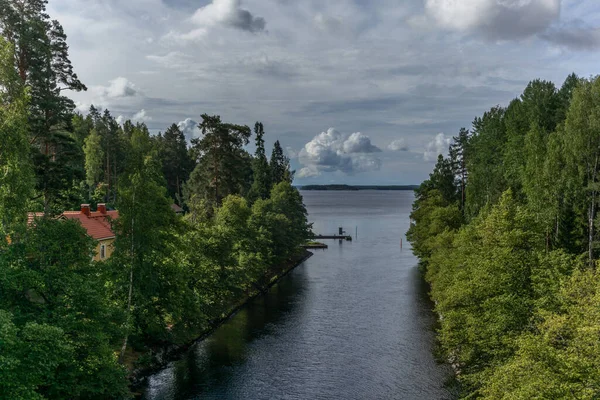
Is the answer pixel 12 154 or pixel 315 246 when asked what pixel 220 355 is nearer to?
pixel 12 154

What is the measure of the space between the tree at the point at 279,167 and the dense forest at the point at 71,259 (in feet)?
222

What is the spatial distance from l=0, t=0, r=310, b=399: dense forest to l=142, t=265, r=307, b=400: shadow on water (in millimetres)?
2236

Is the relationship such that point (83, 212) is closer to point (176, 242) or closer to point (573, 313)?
point (176, 242)

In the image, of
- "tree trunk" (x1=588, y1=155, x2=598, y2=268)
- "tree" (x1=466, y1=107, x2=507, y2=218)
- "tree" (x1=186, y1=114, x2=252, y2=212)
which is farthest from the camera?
"tree" (x1=186, y1=114, x2=252, y2=212)

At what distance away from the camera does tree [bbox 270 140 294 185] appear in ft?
409

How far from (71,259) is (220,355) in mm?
18838

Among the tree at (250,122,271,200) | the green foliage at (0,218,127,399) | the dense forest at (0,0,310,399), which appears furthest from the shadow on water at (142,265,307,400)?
the tree at (250,122,271,200)

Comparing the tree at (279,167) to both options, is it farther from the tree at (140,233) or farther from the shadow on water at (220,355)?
the tree at (140,233)

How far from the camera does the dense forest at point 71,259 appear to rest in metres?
22.0

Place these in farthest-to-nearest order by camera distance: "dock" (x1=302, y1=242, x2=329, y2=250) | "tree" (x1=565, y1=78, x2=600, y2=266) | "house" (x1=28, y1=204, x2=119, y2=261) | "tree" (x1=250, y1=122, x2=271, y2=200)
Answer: "dock" (x1=302, y1=242, x2=329, y2=250), "tree" (x1=250, y1=122, x2=271, y2=200), "house" (x1=28, y1=204, x2=119, y2=261), "tree" (x1=565, y1=78, x2=600, y2=266)

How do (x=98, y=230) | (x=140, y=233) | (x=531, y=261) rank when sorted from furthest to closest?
(x=98, y=230)
(x=140, y=233)
(x=531, y=261)

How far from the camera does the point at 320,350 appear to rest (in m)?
40.8

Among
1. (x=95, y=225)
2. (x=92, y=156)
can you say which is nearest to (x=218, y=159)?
(x=95, y=225)

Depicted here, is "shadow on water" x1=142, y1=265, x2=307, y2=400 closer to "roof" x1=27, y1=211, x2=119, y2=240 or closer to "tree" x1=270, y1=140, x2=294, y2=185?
"roof" x1=27, y1=211, x2=119, y2=240
